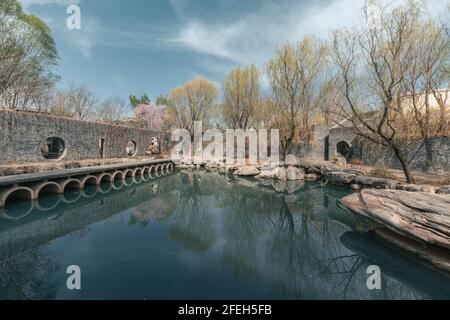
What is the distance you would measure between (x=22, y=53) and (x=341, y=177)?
22242 millimetres

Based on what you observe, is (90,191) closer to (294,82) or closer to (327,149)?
(294,82)

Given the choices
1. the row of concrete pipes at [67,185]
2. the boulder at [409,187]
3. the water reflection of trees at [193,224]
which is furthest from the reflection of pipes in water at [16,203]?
the boulder at [409,187]

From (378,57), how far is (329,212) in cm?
665

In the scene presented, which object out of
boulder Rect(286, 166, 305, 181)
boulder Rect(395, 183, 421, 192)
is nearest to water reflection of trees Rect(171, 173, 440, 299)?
boulder Rect(395, 183, 421, 192)

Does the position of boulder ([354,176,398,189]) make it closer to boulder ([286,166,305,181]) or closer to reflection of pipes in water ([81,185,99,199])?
boulder ([286,166,305,181])

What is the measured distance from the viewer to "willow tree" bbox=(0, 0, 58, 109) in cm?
1255

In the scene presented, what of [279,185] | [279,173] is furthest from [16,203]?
[279,173]

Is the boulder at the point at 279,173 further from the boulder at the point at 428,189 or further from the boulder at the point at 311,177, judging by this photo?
the boulder at the point at 428,189

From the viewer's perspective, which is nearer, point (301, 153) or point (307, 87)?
point (307, 87)

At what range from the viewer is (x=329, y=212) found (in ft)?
26.5

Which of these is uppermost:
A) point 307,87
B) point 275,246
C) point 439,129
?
point 307,87
